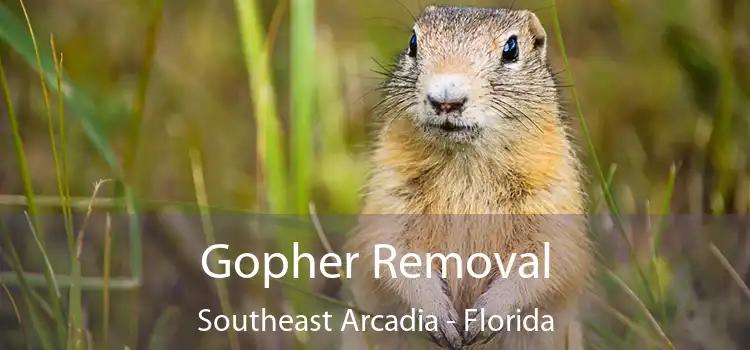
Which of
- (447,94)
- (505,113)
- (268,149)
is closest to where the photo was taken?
(447,94)

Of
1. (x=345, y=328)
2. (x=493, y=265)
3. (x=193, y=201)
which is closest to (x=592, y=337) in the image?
(x=493, y=265)

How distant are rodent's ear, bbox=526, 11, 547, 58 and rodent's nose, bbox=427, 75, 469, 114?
241 mm

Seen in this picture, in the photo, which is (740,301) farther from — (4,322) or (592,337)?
(4,322)

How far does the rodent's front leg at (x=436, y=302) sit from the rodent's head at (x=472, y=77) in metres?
0.24

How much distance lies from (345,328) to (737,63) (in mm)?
981

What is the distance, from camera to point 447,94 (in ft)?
4.64

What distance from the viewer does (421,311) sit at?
157 centimetres

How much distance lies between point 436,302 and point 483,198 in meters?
0.19

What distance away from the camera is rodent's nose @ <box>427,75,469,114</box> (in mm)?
1414

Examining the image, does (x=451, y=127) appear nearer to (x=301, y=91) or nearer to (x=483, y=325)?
(x=483, y=325)

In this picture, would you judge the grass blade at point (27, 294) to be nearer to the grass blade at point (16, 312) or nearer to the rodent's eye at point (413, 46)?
the grass blade at point (16, 312)

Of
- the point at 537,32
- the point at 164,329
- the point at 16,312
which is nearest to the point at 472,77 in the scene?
the point at 537,32

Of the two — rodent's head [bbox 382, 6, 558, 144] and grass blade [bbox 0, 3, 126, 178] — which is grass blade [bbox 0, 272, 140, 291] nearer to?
grass blade [bbox 0, 3, 126, 178]

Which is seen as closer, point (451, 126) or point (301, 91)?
point (451, 126)
